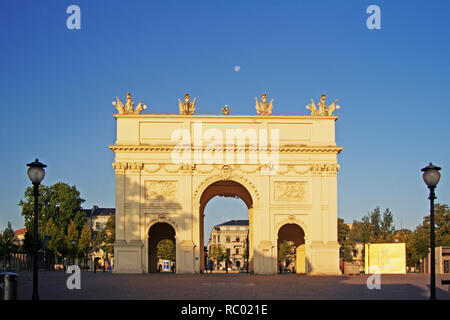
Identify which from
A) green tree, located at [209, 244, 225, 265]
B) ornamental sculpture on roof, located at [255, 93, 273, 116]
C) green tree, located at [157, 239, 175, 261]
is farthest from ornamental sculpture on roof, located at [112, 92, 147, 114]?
green tree, located at [209, 244, 225, 265]

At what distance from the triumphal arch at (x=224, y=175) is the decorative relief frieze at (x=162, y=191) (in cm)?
8

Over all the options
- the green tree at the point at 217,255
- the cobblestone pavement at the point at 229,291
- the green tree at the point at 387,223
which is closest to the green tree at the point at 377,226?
the green tree at the point at 387,223

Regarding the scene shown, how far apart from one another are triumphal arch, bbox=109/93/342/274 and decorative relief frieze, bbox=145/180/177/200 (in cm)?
8

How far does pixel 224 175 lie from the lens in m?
51.4

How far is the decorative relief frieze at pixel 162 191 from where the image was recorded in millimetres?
51656

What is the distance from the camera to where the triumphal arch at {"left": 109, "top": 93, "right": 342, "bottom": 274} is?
51156 millimetres

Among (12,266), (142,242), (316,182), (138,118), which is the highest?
(138,118)

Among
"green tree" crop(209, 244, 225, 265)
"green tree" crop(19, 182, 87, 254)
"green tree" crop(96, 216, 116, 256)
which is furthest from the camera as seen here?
"green tree" crop(209, 244, 225, 265)

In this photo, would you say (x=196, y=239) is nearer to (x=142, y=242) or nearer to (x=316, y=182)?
(x=142, y=242)

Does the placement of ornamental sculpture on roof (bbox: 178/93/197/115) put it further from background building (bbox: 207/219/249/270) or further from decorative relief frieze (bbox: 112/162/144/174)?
background building (bbox: 207/219/249/270)

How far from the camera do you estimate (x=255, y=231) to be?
51562mm

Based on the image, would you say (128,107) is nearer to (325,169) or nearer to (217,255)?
(325,169)

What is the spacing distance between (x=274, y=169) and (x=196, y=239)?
872 centimetres
